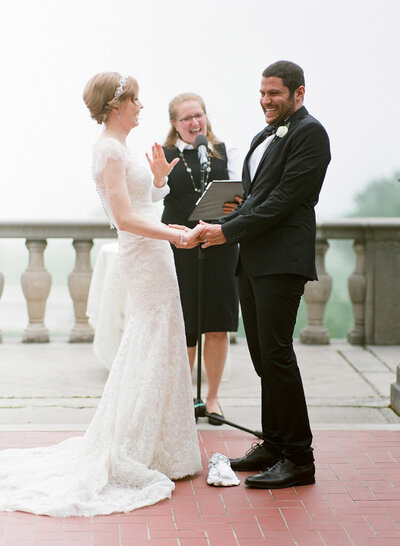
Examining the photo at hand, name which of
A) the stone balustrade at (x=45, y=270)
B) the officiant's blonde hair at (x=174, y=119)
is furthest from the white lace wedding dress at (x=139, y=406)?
the stone balustrade at (x=45, y=270)

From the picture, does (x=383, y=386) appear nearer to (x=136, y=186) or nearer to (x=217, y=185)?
(x=217, y=185)

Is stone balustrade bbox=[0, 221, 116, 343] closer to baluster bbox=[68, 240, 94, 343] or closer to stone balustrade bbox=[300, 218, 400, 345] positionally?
baluster bbox=[68, 240, 94, 343]

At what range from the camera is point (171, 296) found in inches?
174

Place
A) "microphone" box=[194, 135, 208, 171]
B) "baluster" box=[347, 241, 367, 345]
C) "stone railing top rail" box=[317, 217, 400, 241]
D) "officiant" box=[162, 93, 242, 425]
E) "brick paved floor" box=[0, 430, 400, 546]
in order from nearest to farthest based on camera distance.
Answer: "brick paved floor" box=[0, 430, 400, 546] < "microphone" box=[194, 135, 208, 171] < "officiant" box=[162, 93, 242, 425] < "stone railing top rail" box=[317, 217, 400, 241] < "baluster" box=[347, 241, 367, 345]

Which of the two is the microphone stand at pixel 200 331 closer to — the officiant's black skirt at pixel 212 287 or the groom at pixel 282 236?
the officiant's black skirt at pixel 212 287

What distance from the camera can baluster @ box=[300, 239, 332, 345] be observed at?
24.8 feet

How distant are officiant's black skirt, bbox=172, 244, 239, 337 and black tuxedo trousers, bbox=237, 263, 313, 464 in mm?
907

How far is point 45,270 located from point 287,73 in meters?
4.05

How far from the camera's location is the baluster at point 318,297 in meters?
7.56

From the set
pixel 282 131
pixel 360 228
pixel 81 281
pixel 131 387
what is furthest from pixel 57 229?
pixel 282 131

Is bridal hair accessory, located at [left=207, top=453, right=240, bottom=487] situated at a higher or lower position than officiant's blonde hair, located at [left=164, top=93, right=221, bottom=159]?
lower

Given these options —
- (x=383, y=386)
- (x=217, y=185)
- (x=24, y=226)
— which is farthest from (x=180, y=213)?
(x=24, y=226)

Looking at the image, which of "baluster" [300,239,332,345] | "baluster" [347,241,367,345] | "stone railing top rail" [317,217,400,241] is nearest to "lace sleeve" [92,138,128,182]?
"stone railing top rail" [317,217,400,241]

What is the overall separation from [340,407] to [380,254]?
84.7 inches
